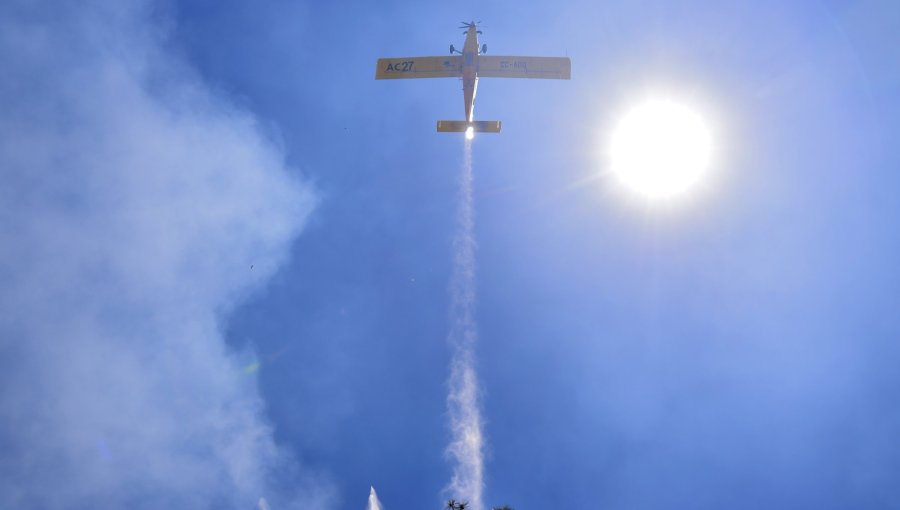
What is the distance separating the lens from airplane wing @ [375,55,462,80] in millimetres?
73688

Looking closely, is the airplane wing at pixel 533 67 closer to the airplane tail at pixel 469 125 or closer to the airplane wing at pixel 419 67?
the airplane wing at pixel 419 67

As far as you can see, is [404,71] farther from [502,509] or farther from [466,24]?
[502,509]

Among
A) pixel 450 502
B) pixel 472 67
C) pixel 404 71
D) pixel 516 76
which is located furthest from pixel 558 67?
pixel 450 502

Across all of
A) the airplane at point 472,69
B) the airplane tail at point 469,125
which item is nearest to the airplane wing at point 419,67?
the airplane at point 472,69

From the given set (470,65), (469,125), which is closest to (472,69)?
(470,65)

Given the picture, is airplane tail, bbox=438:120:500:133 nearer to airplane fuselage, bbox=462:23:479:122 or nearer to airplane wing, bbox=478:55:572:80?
airplane fuselage, bbox=462:23:479:122

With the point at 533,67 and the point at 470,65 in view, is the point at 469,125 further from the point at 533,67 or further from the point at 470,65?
the point at 533,67

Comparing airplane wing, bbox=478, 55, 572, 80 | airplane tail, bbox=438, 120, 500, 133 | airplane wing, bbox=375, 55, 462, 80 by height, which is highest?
airplane wing, bbox=375, 55, 462, 80

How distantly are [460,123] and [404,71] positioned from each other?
1260 cm

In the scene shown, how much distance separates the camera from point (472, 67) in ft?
237

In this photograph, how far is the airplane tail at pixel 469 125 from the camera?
73562 millimetres

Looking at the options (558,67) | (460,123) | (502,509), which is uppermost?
(558,67)

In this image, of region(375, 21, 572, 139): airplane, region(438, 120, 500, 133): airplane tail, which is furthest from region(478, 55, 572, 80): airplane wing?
region(438, 120, 500, 133): airplane tail

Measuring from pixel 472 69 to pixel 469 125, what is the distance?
28.4 ft
